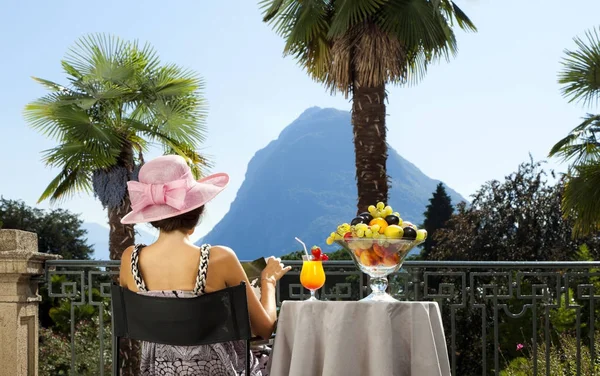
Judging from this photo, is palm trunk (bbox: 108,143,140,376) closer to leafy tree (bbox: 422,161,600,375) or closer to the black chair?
the black chair

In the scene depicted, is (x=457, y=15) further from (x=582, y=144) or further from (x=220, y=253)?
(x=220, y=253)

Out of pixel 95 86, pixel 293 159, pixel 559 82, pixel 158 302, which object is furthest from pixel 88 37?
pixel 293 159

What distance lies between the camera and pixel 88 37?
13.5 m

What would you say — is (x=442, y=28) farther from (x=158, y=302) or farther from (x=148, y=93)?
(x=158, y=302)

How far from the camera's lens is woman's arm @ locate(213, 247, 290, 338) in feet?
9.10

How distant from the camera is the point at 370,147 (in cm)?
1138

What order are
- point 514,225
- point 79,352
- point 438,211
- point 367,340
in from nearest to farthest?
1. point 367,340
2. point 79,352
3. point 514,225
4. point 438,211

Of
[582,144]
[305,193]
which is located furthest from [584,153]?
[305,193]

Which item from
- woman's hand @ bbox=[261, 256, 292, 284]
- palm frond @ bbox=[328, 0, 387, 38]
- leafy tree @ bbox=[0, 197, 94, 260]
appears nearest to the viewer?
woman's hand @ bbox=[261, 256, 292, 284]

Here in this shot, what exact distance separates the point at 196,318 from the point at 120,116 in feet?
37.3

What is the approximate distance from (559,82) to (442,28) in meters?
2.23

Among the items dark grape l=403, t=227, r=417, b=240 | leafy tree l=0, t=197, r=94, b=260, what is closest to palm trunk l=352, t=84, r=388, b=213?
dark grape l=403, t=227, r=417, b=240

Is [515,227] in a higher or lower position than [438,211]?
lower

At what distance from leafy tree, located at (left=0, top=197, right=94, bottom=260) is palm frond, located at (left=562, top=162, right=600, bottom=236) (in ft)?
73.4
